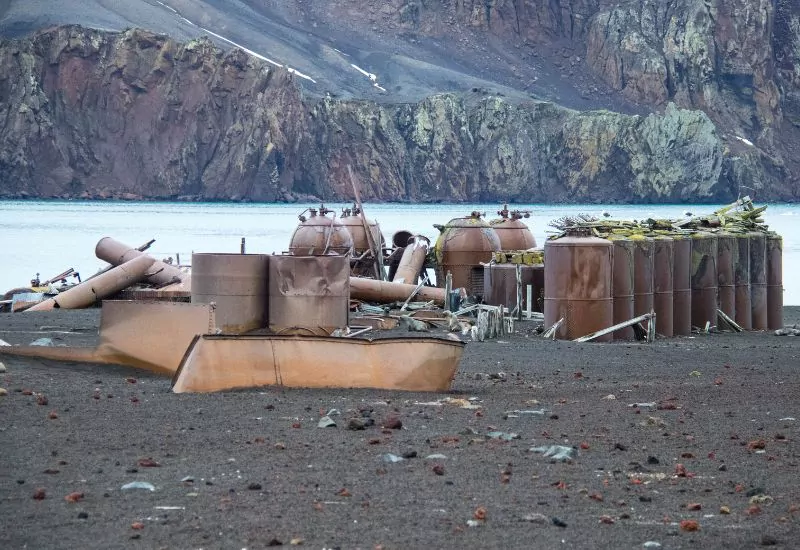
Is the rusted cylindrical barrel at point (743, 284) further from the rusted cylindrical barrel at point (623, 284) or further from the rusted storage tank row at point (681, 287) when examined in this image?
the rusted cylindrical barrel at point (623, 284)

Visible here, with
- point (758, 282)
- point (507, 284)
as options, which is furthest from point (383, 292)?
point (758, 282)

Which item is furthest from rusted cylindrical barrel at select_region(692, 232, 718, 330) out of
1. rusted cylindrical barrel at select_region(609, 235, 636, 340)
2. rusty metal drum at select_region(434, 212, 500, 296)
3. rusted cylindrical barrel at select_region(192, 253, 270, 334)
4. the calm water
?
the calm water

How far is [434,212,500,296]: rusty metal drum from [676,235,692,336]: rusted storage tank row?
26.5 feet

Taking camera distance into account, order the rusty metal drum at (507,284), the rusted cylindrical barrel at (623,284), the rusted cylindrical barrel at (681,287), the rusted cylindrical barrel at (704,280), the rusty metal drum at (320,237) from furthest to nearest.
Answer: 1. the rusty metal drum at (320,237)
2. the rusty metal drum at (507,284)
3. the rusted cylindrical barrel at (704,280)
4. the rusted cylindrical barrel at (681,287)
5. the rusted cylindrical barrel at (623,284)

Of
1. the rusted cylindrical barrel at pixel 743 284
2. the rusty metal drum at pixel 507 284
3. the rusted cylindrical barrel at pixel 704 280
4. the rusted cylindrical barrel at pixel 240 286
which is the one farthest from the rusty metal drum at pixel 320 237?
the rusted cylindrical barrel at pixel 240 286

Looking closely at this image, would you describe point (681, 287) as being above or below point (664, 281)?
below

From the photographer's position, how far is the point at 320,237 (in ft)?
123

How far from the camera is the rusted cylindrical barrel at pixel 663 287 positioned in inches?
1184

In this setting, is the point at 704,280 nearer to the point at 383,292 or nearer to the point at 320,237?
the point at 383,292

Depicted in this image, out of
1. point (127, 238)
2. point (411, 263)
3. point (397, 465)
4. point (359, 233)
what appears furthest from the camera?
point (127, 238)

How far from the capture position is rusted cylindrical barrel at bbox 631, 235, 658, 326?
29.2 m

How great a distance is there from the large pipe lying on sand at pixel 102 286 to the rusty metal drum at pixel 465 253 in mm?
7899

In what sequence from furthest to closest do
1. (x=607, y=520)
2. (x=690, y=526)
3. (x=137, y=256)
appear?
(x=137, y=256) < (x=607, y=520) < (x=690, y=526)

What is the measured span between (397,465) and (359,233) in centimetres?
2868
